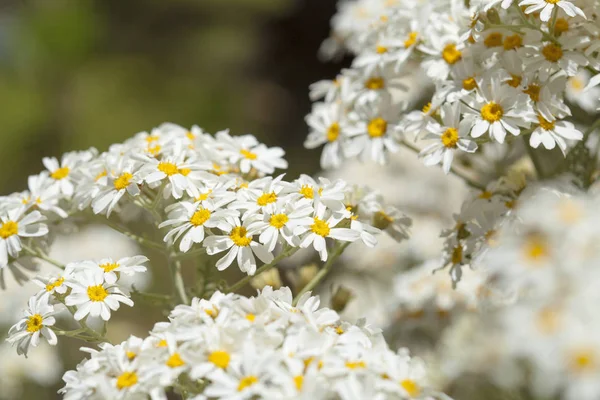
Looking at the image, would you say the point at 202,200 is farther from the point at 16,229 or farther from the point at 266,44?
the point at 266,44

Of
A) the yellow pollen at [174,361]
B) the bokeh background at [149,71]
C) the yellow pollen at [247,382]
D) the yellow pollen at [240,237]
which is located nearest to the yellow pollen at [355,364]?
the yellow pollen at [247,382]

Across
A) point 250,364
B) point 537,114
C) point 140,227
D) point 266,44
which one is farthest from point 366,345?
point 266,44

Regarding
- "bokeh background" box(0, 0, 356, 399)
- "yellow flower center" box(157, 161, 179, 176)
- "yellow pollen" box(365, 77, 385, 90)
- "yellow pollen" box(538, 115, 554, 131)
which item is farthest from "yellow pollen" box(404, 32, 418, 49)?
"bokeh background" box(0, 0, 356, 399)

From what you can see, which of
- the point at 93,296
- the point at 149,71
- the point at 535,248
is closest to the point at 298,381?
the point at 535,248

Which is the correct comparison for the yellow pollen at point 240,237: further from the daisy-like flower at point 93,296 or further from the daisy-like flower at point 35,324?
the daisy-like flower at point 35,324

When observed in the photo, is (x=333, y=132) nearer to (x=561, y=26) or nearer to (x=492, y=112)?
(x=492, y=112)

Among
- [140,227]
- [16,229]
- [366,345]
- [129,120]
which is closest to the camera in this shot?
[366,345]
